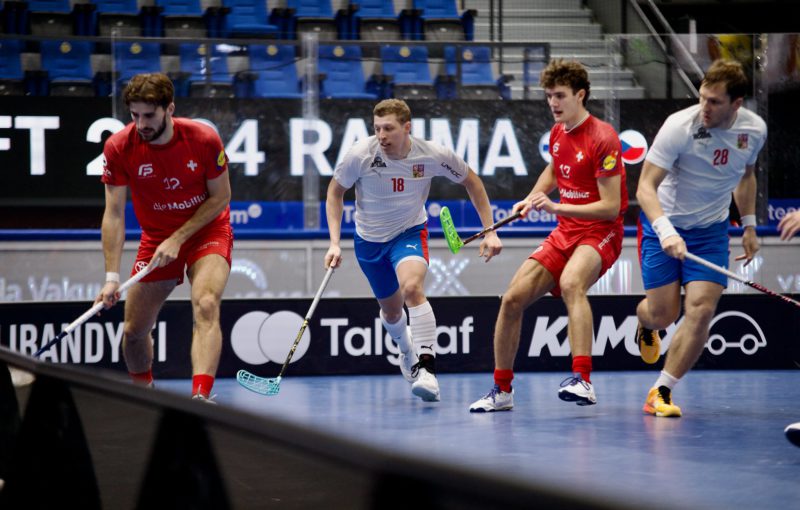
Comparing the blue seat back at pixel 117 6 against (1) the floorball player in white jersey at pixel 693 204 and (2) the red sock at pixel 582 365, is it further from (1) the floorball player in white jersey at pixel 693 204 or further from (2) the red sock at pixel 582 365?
(2) the red sock at pixel 582 365

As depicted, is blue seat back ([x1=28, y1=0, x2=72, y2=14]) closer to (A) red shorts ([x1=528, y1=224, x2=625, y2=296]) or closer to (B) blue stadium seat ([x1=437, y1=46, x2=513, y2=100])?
(B) blue stadium seat ([x1=437, y1=46, x2=513, y2=100])

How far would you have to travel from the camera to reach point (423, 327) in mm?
5719

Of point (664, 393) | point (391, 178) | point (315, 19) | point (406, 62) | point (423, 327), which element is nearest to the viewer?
point (664, 393)

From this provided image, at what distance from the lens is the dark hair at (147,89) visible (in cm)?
445

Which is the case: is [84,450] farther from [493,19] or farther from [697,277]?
[493,19]

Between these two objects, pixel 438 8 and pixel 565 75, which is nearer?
pixel 565 75

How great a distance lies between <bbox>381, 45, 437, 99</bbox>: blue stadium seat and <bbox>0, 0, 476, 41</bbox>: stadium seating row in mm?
2089

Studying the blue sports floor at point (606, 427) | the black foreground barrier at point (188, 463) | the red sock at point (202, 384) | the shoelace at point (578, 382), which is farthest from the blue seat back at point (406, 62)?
the black foreground barrier at point (188, 463)

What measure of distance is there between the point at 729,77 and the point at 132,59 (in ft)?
16.0

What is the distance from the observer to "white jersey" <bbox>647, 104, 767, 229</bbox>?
5.15 m

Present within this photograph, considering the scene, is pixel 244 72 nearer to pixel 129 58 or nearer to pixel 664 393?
pixel 129 58

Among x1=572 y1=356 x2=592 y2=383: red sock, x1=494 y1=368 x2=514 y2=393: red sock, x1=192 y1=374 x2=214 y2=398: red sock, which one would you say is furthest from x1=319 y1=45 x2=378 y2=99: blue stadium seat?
x1=192 y1=374 x2=214 y2=398: red sock

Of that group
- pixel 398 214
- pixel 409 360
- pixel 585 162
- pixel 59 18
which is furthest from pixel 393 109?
pixel 59 18

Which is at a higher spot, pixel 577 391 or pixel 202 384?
pixel 202 384
